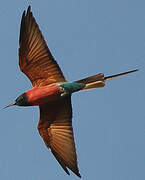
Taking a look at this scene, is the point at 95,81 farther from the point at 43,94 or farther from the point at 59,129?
the point at 59,129

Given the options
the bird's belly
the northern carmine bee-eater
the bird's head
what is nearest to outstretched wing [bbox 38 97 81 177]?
the northern carmine bee-eater

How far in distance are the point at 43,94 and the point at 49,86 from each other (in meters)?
0.28

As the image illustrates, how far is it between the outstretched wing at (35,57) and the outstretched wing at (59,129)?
2.37 ft

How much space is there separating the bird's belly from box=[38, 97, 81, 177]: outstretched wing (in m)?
0.46

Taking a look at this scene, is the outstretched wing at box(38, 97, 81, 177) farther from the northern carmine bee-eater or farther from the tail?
the tail

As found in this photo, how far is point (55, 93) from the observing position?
36.2 feet

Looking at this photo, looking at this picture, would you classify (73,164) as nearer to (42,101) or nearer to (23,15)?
(42,101)

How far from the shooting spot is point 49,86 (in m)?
11.1

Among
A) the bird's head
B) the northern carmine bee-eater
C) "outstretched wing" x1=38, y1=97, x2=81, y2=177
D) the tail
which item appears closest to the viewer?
the tail

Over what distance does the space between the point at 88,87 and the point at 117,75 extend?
2.74ft

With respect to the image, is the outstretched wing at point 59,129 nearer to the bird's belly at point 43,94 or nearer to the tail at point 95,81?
the bird's belly at point 43,94

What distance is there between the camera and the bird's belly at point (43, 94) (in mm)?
10992

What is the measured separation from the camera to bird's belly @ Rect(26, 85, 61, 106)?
10992 mm

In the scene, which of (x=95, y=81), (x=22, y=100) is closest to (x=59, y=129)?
(x=22, y=100)
